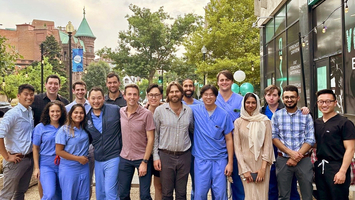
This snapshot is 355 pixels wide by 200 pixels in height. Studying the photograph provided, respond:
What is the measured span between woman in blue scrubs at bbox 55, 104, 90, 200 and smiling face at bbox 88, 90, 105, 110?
0.18 m

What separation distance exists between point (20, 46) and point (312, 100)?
3254 inches

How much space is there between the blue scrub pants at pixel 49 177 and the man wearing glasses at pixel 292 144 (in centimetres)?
318

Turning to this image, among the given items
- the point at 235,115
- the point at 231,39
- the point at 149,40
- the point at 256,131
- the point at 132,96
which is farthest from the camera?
the point at 149,40

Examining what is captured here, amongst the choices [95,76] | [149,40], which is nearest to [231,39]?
[149,40]

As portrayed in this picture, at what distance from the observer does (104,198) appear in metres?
4.83

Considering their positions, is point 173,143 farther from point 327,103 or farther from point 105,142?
point 327,103

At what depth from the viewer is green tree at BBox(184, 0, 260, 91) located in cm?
2122

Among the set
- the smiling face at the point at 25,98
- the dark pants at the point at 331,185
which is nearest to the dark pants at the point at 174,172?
the dark pants at the point at 331,185

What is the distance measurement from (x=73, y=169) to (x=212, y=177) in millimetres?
1951

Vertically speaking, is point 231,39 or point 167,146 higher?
point 231,39

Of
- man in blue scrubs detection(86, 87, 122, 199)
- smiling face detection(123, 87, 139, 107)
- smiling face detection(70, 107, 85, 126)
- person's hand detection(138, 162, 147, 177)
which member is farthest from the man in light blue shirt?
person's hand detection(138, 162, 147, 177)

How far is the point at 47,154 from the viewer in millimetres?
4684

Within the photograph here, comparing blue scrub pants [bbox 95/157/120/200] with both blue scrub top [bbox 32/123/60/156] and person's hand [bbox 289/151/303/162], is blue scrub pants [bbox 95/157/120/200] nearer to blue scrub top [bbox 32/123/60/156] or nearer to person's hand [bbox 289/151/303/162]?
blue scrub top [bbox 32/123/60/156]

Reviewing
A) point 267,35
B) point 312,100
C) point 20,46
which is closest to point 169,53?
point 267,35
